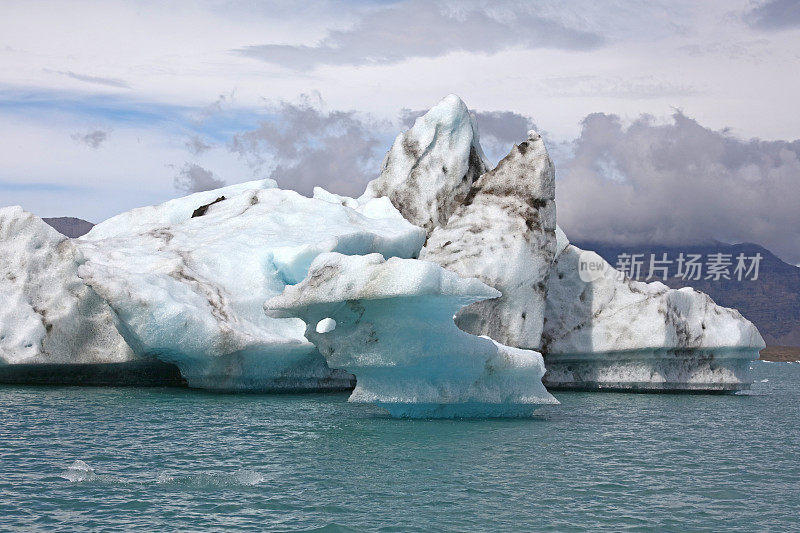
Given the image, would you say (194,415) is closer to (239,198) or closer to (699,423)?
(699,423)

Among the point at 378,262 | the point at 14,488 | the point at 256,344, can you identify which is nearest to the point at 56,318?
the point at 256,344

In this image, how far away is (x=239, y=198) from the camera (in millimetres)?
25875

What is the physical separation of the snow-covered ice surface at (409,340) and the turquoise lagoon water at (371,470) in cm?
55

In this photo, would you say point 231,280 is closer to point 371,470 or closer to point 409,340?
point 409,340

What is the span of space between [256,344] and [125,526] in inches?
434

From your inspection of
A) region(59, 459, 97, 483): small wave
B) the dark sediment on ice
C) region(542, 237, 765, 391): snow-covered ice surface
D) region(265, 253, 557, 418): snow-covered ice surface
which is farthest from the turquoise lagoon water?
region(542, 237, 765, 391): snow-covered ice surface

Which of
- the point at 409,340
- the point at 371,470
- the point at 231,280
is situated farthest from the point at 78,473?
the point at 231,280

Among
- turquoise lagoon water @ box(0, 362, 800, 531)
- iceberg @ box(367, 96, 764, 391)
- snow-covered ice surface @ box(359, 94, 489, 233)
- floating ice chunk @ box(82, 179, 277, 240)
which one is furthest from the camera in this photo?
snow-covered ice surface @ box(359, 94, 489, 233)

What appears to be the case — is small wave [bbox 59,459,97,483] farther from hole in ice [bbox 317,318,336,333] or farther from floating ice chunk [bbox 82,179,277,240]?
floating ice chunk [bbox 82,179,277,240]

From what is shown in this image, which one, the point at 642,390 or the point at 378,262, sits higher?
the point at 378,262

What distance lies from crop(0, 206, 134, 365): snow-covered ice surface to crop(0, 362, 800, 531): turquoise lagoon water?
2888mm

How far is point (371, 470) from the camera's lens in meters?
10.6

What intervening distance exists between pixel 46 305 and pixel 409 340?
10.6 metres

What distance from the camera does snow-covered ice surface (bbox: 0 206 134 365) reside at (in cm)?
1991
